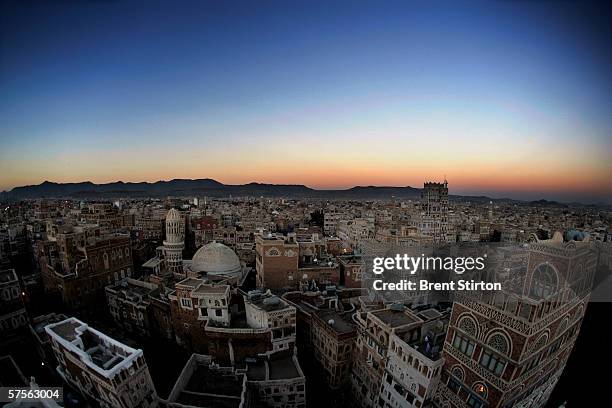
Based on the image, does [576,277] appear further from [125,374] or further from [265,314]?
[125,374]

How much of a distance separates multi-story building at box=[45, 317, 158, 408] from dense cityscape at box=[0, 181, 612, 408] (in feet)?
0.32

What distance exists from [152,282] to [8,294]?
→ 1126 centimetres

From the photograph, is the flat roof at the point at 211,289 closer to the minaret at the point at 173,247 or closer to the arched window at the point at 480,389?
the arched window at the point at 480,389

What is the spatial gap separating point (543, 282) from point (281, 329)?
1653 centimetres

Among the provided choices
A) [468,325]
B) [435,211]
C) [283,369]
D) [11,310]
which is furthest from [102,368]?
[435,211]

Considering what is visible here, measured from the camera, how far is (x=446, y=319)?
845 inches

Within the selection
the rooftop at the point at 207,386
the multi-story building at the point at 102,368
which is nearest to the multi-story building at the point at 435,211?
the rooftop at the point at 207,386

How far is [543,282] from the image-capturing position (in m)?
14.9

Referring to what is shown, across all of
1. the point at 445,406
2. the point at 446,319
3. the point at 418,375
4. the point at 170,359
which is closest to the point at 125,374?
A: the point at 170,359

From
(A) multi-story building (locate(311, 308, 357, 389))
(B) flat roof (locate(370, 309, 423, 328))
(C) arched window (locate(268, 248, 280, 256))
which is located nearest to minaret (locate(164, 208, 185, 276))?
(C) arched window (locate(268, 248, 280, 256))

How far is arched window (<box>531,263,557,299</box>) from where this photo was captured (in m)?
14.4

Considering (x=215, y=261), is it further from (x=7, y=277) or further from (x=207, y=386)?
(x=7, y=277)

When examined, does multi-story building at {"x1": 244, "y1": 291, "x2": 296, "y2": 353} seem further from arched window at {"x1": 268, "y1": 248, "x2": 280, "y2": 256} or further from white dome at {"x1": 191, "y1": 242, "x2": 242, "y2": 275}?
white dome at {"x1": 191, "y1": 242, "x2": 242, "y2": 275}

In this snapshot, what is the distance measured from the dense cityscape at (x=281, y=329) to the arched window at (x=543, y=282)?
5 cm
